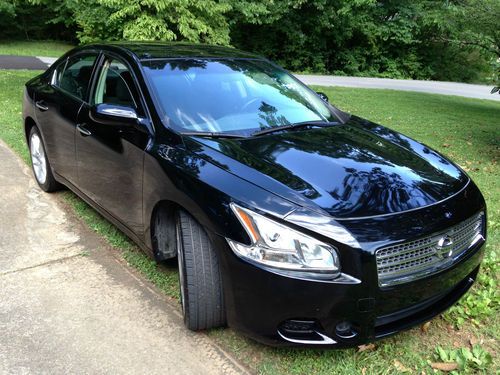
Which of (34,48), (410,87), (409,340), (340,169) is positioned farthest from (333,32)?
(409,340)

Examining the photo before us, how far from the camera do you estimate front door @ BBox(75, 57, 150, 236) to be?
3.10 meters

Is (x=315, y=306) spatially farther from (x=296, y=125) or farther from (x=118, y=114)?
(x=118, y=114)

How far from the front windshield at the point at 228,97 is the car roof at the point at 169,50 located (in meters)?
0.11

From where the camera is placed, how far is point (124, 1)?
44.9 feet

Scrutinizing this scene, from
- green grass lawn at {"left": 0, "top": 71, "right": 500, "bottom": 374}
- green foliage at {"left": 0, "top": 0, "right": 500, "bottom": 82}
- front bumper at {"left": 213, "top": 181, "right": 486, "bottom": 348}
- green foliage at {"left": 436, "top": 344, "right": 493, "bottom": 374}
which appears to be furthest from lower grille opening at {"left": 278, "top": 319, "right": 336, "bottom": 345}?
green foliage at {"left": 0, "top": 0, "right": 500, "bottom": 82}

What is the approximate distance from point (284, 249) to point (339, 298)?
→ 0.33 meters

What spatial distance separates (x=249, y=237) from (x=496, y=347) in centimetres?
165

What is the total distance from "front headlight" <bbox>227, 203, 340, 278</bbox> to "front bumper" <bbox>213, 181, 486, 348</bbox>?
5 cm

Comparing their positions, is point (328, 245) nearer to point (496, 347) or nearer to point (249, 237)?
point (249, 237)

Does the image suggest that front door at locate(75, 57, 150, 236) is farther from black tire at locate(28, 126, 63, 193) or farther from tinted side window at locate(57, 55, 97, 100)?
black tire at locate(28, 126, 63, 193)

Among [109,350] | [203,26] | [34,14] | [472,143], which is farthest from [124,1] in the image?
[34,14]

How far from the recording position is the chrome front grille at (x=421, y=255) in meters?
2.24

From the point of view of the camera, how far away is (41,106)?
Result: 448cm

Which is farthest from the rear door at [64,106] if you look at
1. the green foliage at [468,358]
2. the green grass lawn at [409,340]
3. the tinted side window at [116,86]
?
the green foliage at [468,358]
